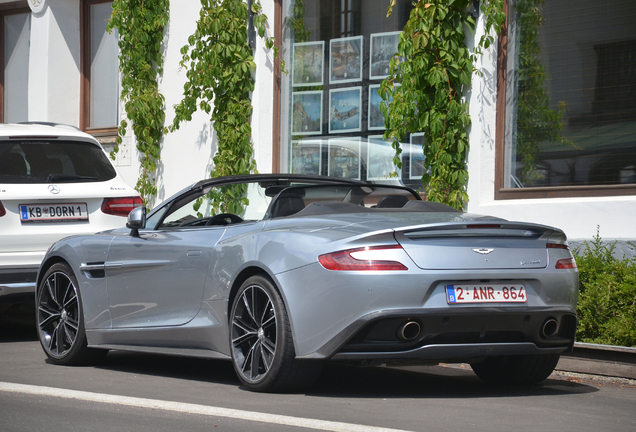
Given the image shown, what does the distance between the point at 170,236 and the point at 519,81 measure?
18.0 ft

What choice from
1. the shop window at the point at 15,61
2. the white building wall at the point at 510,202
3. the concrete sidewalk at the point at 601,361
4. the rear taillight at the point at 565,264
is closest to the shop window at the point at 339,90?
the white building wall at the point at 510,202

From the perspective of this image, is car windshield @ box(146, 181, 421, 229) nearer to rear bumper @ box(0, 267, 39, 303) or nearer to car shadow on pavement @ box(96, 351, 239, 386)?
car shadow on pavement @ box(96, 351, 239, 386)

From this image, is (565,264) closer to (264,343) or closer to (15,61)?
(264,343)

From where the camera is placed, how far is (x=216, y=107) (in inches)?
501

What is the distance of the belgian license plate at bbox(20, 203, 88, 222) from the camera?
27.3 ft

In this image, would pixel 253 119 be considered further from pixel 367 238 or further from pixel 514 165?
pixel 367 238

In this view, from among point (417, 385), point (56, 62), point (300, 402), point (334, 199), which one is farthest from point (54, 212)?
point (56, 62)

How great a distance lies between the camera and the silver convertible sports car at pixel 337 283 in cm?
504

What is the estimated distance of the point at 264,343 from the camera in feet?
17.8

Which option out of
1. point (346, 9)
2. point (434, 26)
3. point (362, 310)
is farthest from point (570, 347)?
point (346, 9)

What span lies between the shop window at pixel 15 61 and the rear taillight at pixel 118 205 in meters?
8.57

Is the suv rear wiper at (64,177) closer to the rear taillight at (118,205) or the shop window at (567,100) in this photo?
the rear taillight at (118,205)

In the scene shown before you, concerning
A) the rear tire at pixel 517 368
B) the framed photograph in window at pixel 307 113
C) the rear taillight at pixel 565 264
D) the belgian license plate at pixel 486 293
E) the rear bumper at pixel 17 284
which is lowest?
the rear tire at pixel 517 368

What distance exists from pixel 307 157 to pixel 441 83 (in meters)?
2.58
